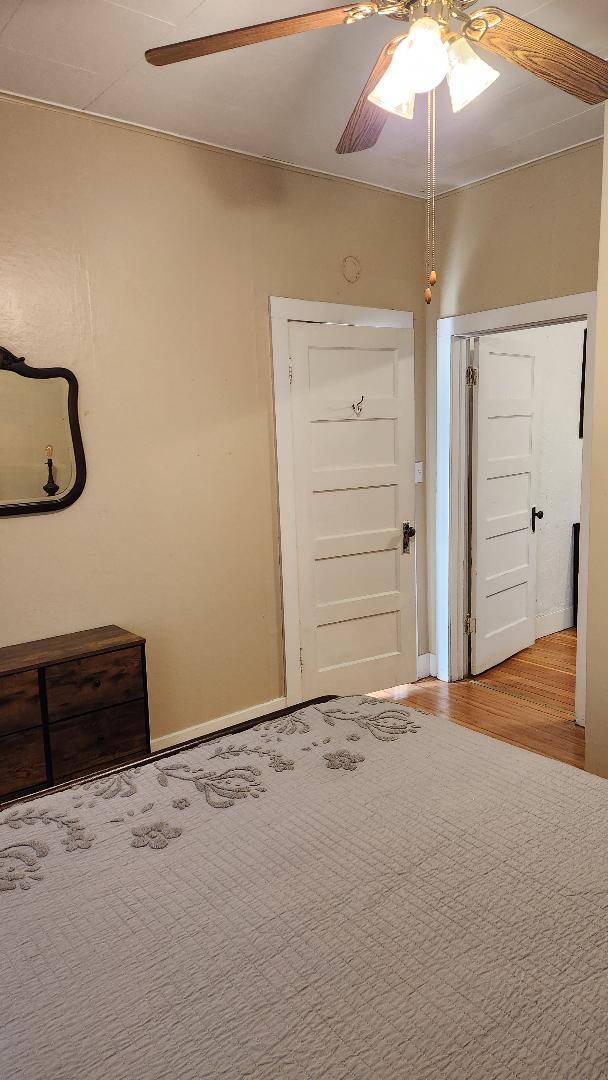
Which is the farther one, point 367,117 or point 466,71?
point 367,117

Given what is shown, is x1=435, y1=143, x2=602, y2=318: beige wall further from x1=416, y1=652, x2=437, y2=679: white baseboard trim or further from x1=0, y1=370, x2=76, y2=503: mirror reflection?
x1=0, y1=370, x2=76, y2=503: mirror reflection

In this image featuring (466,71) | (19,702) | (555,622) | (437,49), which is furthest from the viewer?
(555,622)

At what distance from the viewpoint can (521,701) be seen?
3.96 metres

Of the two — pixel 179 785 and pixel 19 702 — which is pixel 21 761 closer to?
pixel 19 702

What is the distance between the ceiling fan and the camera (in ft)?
5.12

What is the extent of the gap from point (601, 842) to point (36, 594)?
86.7 inches

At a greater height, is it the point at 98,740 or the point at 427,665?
the point at 98,740

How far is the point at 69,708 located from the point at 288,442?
1.65 meters

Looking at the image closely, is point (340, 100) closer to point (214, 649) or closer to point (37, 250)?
point (37, 250)

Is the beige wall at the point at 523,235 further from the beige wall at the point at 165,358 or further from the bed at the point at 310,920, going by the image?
the bed at the point at 310,920

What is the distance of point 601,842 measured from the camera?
4.84 ft

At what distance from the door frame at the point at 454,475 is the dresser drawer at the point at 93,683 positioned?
2088 millimetres

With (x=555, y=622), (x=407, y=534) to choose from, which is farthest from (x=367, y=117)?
(x=555, y=622)

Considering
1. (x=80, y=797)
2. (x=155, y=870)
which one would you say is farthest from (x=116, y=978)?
(x=80, y=797)
